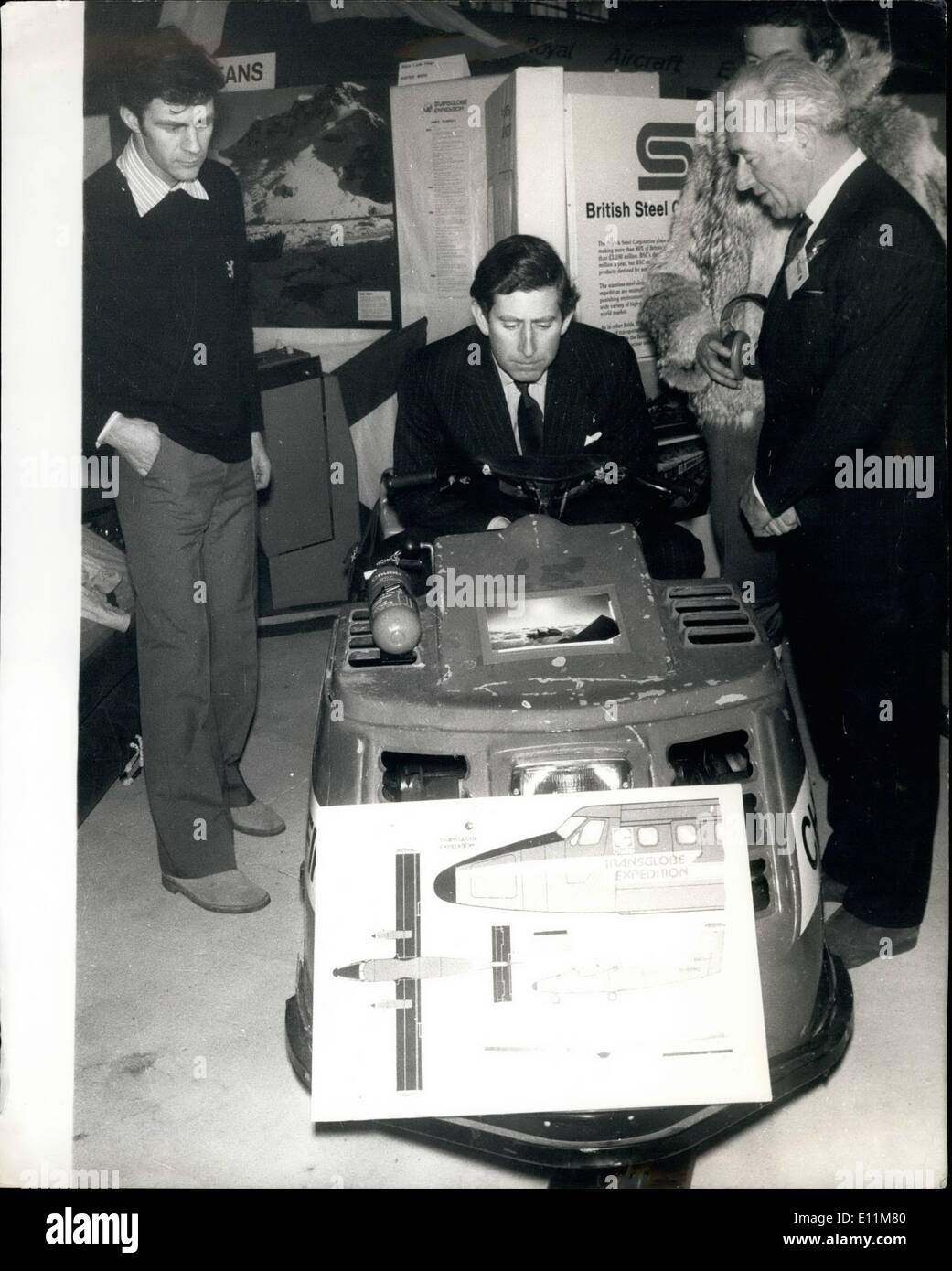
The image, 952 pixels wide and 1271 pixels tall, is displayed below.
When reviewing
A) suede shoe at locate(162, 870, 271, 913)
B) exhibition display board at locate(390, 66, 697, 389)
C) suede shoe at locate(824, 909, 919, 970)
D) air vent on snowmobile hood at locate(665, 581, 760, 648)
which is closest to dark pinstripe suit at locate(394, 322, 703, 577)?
exhibition display board at locate(390, 66, 697, 389)

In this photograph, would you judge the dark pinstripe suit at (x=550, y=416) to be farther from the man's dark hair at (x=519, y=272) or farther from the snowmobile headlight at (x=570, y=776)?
the snowmobile headlight at (x=570, y=776)

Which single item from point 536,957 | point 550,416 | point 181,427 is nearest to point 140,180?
point 181,427

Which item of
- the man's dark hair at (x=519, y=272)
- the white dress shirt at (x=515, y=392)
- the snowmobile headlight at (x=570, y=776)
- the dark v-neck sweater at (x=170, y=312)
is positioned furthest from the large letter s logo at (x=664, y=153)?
the snowmobile headlight at (x=570, y=776)

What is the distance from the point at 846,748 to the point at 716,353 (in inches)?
28.0

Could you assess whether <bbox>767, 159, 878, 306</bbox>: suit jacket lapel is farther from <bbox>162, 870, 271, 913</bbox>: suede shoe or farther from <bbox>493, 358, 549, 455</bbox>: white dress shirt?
<bbox>162, 870, 271, 913</bbox>: suede shoe

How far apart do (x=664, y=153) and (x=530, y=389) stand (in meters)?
0.47

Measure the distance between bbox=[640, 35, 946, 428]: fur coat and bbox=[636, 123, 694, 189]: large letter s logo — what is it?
0.02 meters

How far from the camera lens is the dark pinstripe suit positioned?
178 cm

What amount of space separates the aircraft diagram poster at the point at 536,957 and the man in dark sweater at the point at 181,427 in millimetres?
666

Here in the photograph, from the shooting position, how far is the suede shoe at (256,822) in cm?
222

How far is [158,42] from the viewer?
158 cm

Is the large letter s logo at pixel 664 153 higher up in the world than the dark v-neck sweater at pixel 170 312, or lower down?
higher up

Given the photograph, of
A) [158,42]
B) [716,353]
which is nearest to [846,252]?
[716,353]
